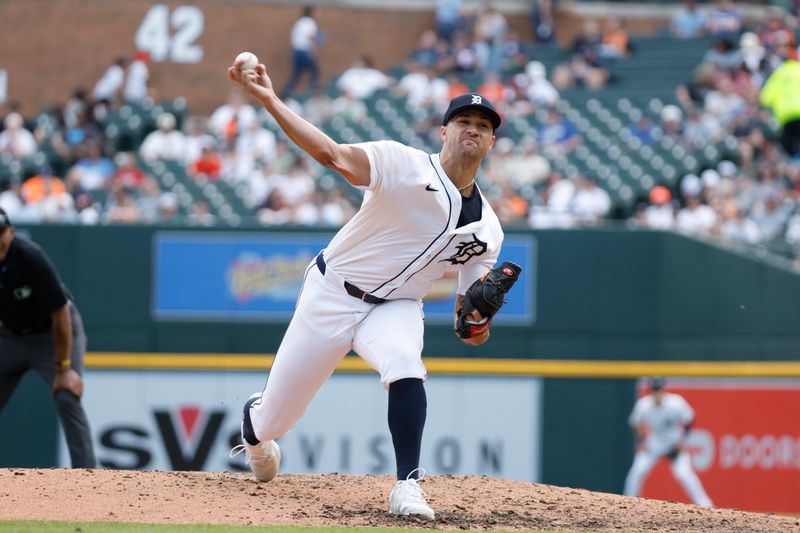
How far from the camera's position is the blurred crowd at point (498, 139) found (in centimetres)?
1248

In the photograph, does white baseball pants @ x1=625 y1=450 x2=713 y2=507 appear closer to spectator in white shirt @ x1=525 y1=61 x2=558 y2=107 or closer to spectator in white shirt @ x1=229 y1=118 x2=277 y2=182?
spectator in white shirt @ x1=229 y1=118 x2=277 y2=182

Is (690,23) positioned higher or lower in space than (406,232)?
higher

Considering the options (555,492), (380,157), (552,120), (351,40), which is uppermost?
(351,40)

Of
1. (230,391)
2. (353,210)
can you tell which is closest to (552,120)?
(353,210)

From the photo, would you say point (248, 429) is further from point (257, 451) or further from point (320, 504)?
point (320, 504)

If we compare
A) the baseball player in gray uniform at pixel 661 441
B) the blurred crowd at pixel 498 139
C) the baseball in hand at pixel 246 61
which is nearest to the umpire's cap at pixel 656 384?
the baseball player in gray uniform at pixel 661 441

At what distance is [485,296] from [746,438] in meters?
6.48

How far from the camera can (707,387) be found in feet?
37.6

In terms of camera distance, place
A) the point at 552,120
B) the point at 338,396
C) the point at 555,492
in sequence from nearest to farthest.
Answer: the point at 555,492 < the point at 338,396 < the point at 552,120

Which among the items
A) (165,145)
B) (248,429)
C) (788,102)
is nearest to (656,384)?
(788,102)

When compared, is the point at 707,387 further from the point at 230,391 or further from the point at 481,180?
the point at 230,391

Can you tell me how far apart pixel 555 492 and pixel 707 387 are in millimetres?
5266

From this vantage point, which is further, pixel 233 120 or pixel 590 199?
pixel 233 120

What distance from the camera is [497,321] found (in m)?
11.2
